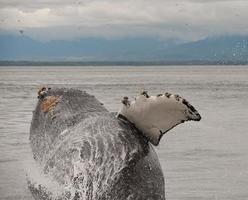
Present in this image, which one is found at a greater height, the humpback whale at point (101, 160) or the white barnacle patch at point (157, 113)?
the white barnacle patch at point (157, 113)

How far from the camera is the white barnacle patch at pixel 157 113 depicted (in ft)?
20.9

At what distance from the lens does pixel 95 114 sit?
25.9 ft

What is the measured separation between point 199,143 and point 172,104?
8490mm

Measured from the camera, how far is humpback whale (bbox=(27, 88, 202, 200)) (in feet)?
20.4

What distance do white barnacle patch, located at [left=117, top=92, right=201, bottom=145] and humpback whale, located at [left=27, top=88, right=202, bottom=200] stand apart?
0.01 meters

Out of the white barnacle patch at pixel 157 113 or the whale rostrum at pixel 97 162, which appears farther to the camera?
the white barnacle patch at pixel 157 113

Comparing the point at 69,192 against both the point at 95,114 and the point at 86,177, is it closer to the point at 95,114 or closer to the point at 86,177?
the point at 86,177

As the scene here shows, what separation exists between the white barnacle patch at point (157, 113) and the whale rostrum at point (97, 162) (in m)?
0.06

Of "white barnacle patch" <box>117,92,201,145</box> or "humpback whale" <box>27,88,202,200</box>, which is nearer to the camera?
"humpback whale" <box>27,88,202,200</box>

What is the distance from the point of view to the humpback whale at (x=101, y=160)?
6207mm

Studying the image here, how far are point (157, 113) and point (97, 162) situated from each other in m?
0.78

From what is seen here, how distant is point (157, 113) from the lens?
258 inches

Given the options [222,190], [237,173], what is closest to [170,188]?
[222,190]

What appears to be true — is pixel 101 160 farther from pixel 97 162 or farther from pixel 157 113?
pixel 157 113
